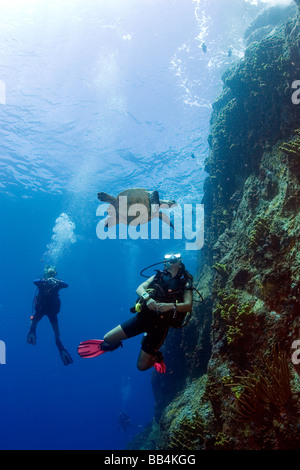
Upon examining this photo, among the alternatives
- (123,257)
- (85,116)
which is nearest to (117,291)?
(123,257)

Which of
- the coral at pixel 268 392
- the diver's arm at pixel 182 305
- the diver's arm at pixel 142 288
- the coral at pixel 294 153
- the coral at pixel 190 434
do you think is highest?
the coral at pixel 294 153

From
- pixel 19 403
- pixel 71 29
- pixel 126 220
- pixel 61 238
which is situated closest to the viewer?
pixel 126 220

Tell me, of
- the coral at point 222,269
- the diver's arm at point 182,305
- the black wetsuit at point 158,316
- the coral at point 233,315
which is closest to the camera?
the diver's arm at point 182,305

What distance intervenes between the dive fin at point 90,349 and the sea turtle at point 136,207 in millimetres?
3661

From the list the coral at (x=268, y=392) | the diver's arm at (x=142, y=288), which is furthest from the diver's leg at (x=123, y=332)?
the coral at (x=268, y=392)

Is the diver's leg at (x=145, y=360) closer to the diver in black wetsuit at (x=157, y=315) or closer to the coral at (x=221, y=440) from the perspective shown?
the diver in black wetsuit at (x=157, y=315)

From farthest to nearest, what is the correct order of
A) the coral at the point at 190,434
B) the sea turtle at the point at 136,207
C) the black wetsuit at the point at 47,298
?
the black wetsuit at the point at 47,298, the sea turtle at the point at 136,207, the coral at the point at 190,434

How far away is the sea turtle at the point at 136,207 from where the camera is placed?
23.7ft

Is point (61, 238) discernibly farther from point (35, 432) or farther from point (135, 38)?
point (35, 432)

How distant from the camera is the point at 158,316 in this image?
4.95 meters

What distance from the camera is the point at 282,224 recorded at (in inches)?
205

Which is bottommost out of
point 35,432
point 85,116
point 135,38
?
point 35,432

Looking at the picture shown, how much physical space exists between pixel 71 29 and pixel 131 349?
95336mm

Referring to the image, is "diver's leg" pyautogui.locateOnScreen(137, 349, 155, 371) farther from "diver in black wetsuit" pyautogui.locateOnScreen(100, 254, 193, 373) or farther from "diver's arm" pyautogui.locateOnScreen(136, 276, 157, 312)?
"diver's arm" pyautogui.locateOnScreen(136, 276, 157, 312)
